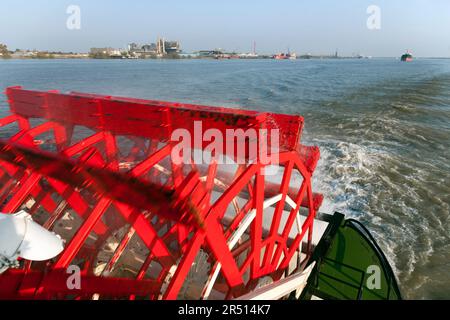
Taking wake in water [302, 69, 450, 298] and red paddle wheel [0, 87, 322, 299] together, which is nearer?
red paddle wheel [0, 87, 322, 299]

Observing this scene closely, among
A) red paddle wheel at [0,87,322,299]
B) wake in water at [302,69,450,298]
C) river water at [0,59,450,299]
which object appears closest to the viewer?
red paddle wheel at [0,87,322,299]

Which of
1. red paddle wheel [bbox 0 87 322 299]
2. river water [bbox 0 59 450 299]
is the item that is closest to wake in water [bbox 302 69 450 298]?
river water [bbox 0 59 450 299]

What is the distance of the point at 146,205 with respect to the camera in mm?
2205

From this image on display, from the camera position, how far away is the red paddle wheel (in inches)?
82.7

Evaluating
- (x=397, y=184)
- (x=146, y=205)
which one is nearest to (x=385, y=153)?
(x=397, y=184)

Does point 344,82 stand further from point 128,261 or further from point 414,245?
point 128,261

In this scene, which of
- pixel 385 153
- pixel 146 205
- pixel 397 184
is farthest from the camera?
pixel 385 153

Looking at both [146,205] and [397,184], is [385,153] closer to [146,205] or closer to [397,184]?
[397,184]

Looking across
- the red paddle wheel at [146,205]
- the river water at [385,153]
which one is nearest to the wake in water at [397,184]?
the river water at [385,153]

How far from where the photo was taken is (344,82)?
61.5 ft

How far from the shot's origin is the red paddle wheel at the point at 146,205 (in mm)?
2102

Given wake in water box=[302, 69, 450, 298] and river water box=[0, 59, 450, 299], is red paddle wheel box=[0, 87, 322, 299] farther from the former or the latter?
river water box=[0, 59, 450, 299]

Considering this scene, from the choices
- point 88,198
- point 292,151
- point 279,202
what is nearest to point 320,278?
point 279,202
